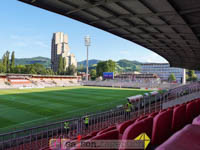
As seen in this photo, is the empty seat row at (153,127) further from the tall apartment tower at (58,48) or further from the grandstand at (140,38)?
the tall apartment tower at (58,48)

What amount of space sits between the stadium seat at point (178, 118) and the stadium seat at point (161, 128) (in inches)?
12.0

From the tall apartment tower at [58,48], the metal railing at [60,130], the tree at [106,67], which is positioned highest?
the tall apartment tower at [58,48]

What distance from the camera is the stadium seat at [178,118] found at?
141 inches

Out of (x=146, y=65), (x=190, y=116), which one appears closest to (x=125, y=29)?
(x=190, y=116)

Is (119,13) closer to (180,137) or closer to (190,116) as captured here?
(190,116)

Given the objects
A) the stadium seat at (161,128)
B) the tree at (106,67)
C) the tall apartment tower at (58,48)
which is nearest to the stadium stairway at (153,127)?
the stadium seat at (161,128)

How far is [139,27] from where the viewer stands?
9258 mm

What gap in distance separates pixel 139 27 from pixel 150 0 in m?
3.35

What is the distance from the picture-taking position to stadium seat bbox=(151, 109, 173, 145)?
2.84 metres

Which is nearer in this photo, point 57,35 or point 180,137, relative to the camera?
point 180,137

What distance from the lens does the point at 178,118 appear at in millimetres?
3803

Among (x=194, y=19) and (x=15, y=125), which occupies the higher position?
(x=194, y=19)

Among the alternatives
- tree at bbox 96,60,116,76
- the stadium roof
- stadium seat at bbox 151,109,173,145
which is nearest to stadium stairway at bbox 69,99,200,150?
stadium seat at bbox 151,109,173,145

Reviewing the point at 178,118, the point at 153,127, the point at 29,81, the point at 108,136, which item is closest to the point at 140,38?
the point at 178,118
